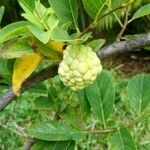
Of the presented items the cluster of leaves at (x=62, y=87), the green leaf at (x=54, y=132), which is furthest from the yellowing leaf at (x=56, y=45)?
the green leaf at (x=54, y=132)

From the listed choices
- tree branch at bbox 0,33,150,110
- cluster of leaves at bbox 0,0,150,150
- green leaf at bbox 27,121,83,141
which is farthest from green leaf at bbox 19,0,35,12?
green leaf at bbox 27,121,83,141

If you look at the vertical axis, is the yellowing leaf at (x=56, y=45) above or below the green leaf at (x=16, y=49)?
below

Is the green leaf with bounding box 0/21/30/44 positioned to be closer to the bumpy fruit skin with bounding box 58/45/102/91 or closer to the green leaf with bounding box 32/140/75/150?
the bumpy fruit skin with bounding box 58/45/102/91

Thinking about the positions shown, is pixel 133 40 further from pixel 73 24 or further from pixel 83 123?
pixel 83 123

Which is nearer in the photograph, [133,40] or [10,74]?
[133,40]

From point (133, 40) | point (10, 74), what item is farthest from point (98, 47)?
point (10, 74)

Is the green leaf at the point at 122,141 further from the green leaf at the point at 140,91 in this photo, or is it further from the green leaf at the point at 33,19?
the green leaf at the point at 33,19

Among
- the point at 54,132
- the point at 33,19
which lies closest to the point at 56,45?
the point at 33,19
